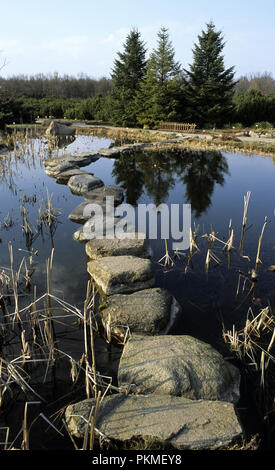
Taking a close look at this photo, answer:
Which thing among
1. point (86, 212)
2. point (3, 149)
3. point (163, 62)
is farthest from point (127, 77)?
point (86, 212)

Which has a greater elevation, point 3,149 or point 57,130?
point 57,130

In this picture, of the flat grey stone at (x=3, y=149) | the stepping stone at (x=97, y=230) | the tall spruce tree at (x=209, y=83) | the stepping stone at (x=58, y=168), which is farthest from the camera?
the tall spruce tree at (x=209, y=83)

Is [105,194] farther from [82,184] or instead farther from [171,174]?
[171,174]

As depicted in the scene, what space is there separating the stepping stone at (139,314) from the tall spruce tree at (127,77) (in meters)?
32.3

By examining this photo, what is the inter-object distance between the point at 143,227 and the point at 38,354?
5.20m

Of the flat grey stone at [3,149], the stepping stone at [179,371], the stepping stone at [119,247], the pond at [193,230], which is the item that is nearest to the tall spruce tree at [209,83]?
the pond at [193,230]

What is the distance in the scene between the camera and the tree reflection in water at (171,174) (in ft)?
39.6

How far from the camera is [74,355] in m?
4.16

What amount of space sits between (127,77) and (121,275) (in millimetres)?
36113

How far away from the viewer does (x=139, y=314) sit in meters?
4.46

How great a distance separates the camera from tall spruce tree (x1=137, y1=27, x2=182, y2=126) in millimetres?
30484

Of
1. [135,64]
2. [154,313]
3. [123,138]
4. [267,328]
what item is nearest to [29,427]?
[154,313]

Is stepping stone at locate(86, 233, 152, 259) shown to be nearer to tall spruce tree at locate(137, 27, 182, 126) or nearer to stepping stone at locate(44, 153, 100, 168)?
stepping stone at locate(44, 153, 100, 168)

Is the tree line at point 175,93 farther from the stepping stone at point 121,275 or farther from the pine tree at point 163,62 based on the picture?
the stepping stone at point 121,275
